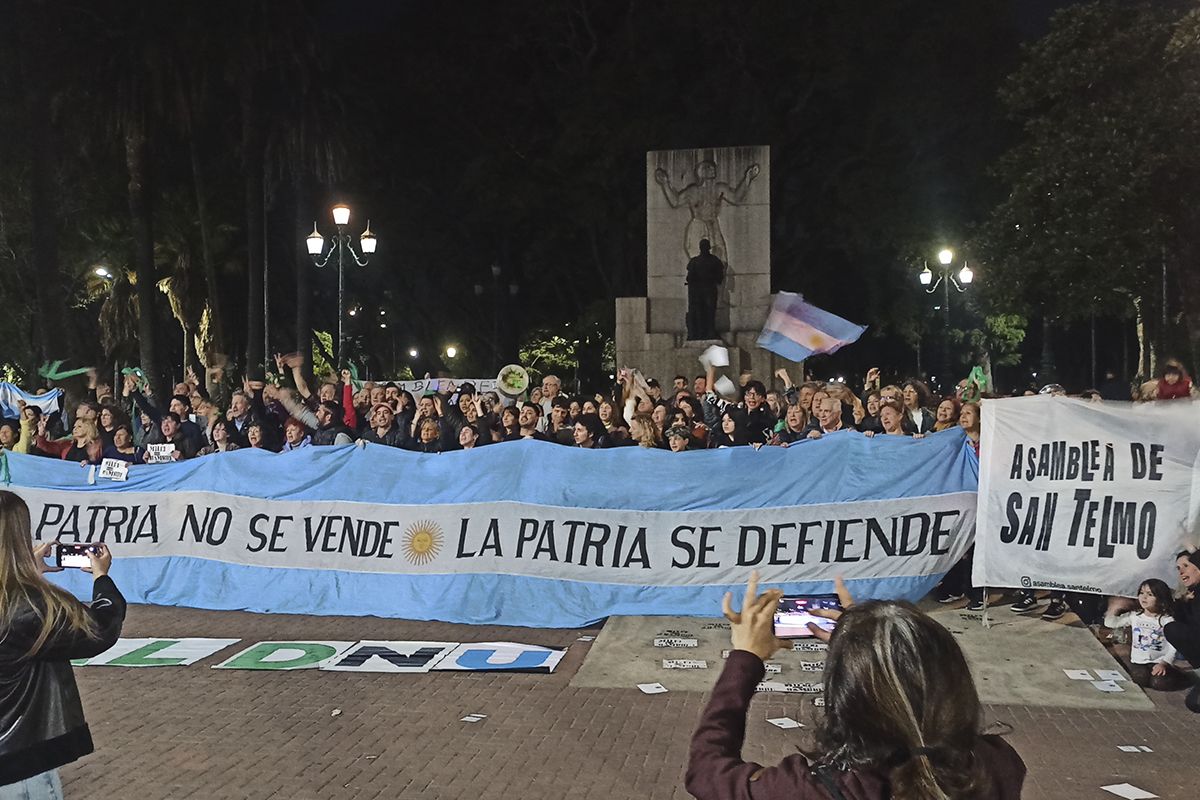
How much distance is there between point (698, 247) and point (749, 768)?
65.4ft

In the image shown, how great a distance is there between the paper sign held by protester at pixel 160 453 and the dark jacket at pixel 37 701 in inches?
310

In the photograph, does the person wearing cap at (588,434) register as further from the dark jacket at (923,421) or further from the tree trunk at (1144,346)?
the tree trunk at (1144,346)

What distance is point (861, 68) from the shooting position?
108 feet

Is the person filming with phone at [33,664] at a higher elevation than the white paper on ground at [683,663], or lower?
higher

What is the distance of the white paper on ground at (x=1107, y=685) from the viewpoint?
278 inches

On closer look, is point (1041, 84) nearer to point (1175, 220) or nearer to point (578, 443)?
point (1175, 220)

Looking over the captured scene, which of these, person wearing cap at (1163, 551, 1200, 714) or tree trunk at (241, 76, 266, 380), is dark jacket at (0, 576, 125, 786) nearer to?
person wearing cap at (1163, 551, 1200, 714)

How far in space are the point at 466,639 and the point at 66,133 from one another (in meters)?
22.7

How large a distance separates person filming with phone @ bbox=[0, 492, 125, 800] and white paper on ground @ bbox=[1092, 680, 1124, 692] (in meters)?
6.15

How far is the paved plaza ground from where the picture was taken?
5.49 metres

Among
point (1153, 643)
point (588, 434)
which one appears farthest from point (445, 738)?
point (1153, 643)

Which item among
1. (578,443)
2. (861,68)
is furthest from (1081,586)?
(861,68)

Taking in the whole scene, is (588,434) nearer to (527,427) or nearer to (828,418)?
(527,427)

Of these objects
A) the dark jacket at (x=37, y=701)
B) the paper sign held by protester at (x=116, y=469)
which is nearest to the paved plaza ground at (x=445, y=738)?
the dark jacket at (x=37, y=701)
